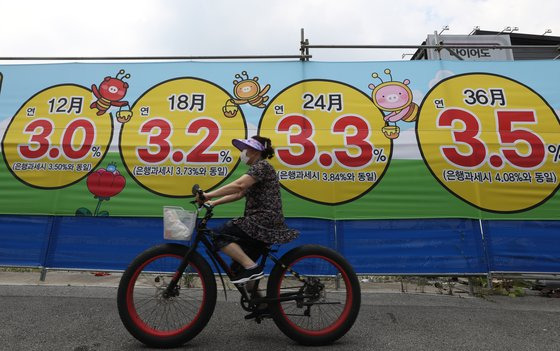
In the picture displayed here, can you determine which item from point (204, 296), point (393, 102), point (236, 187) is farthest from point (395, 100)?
point (204, 296)

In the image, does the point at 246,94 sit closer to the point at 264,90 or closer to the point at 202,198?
the point at 264,90

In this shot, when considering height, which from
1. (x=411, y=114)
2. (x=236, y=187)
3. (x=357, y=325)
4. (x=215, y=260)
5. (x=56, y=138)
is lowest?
(x=357, y=325)

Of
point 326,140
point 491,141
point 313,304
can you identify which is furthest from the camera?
point 326,140

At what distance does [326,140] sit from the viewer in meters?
4.72

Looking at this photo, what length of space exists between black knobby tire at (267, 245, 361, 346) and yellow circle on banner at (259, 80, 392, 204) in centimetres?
182

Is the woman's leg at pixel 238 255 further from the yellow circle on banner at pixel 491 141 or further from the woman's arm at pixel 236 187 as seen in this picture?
the yellow circle on banner at pixel 491 141

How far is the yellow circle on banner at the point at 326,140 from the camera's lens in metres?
4.59

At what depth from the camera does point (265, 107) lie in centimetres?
494

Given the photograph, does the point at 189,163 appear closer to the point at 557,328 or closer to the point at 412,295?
the point at 412,295

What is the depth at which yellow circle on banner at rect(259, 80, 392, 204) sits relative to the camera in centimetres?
459

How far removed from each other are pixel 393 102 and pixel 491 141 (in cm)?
142

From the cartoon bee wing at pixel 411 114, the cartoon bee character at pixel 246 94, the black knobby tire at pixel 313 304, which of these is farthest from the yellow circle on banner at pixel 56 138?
the cartoon bee wing at pixel 411 114

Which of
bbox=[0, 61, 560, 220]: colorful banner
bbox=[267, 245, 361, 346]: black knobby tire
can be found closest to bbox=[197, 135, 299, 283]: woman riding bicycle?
bbox=[267, 245, 361, 346]: black knobby tire

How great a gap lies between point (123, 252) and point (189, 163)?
1.45 m
